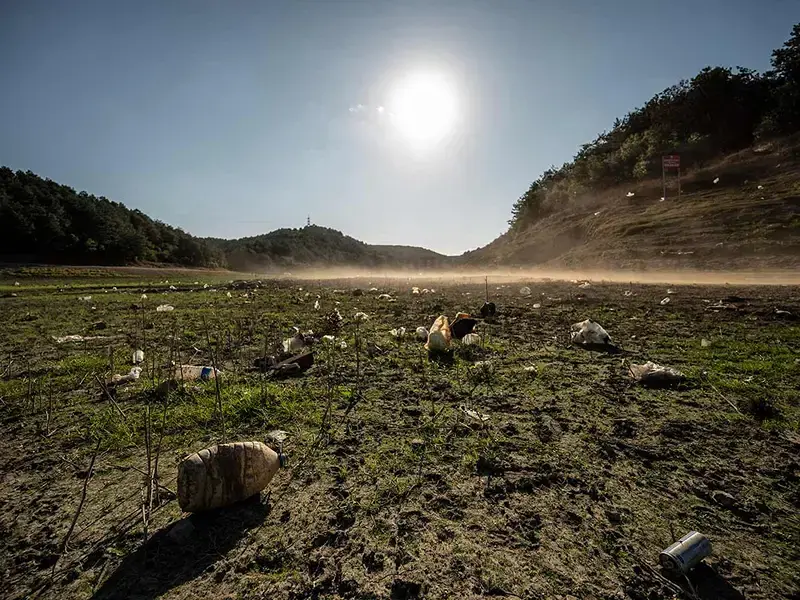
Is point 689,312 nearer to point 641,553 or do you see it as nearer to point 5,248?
point 641,553

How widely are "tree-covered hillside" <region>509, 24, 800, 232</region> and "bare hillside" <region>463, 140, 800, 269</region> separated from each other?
422 cm

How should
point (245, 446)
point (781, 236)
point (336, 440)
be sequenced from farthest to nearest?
point (781, 236)
point (336, 440)
point (245, 446)

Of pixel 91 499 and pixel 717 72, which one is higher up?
pixel 717 72

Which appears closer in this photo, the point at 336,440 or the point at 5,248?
the point at 336,440

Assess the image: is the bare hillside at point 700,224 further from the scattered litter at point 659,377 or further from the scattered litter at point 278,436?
the scattered litter at point 278,436

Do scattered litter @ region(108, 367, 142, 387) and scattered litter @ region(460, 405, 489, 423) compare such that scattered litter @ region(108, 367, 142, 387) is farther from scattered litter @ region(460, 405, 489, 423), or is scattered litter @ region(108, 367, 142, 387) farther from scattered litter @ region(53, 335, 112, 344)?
scattered litter @ region(460, 405, 489, 423)

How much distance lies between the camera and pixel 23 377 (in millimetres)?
3482

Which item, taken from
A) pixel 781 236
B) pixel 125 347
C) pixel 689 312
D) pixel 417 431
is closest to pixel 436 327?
pixel 417 431

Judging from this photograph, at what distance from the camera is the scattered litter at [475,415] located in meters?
2.42

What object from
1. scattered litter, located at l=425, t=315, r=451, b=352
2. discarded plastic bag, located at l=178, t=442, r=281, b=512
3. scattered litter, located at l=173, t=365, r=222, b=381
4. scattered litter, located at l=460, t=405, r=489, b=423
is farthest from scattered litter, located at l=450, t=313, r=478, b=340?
discarded plastic bag, located at l=178, t=442, r=281, b=512

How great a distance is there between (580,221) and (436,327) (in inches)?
1279

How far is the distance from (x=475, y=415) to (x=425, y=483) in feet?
2.69

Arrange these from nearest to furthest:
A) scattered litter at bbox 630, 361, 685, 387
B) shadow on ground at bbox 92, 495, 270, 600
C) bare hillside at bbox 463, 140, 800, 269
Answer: shadow on ground at bbox 92, 495, 270, 600 < scattered litter at bbox 630, 361, 685, 387 < bare hillside at bbox 463, 140, 800, 269

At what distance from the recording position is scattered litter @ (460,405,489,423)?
2.42 meters
